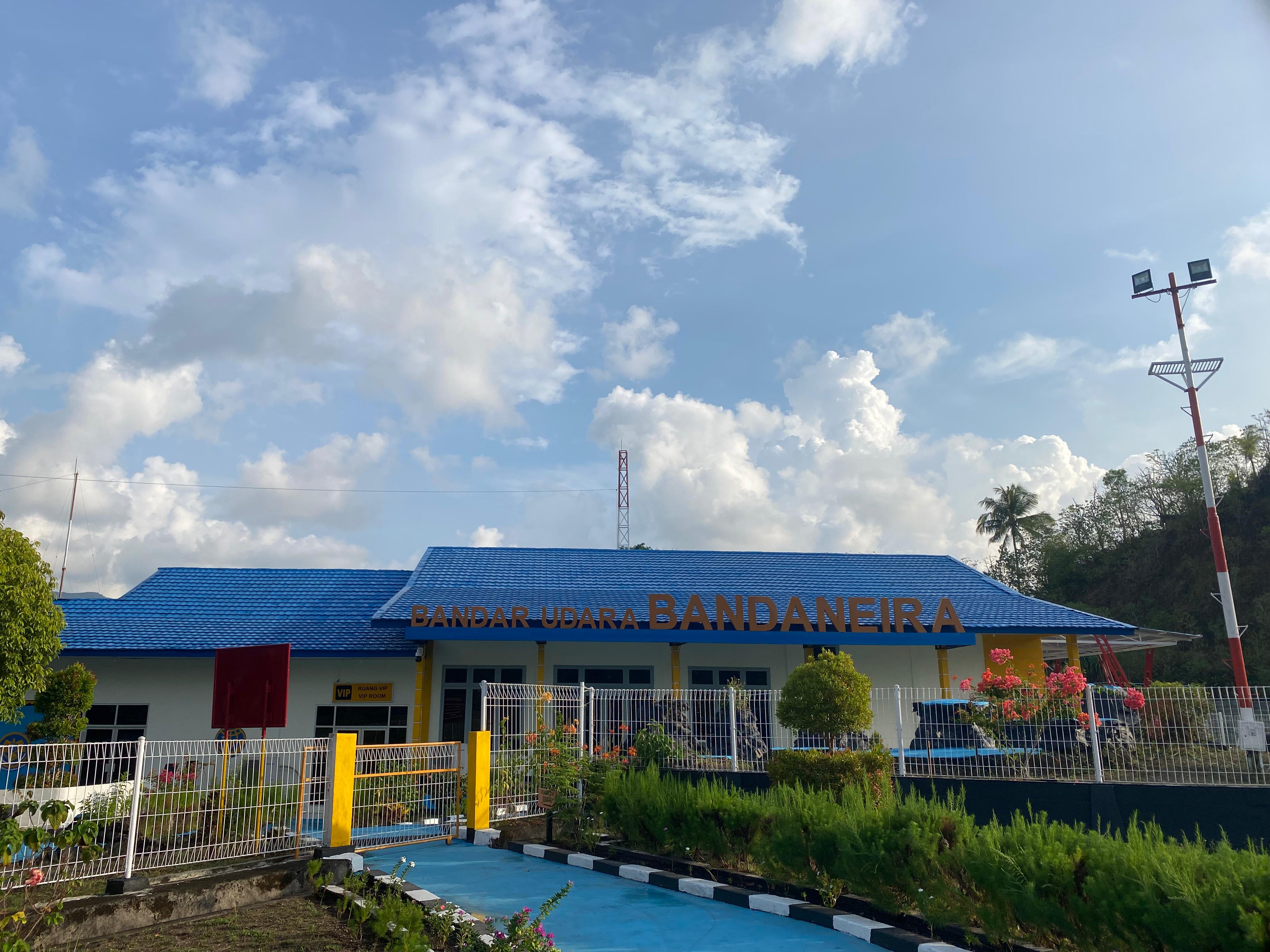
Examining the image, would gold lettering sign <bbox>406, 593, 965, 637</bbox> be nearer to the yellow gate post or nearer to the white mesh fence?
the white mesh fence

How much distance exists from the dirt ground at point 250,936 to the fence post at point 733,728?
23.8 ft

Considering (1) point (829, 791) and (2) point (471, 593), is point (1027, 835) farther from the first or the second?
(2) point (471, 593)

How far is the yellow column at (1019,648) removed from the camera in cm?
2141

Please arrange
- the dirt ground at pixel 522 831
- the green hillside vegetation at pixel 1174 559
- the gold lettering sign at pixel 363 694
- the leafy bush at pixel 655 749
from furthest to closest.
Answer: the green hillside vegetation at pixel 1174 559
the gold lettering sign at pixel 363 694
the leafy bush at pixel 655 749
the dirt ground at pixel 522 831

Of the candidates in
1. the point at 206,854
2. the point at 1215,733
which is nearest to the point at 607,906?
the point at 206,854

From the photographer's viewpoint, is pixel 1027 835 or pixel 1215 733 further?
pixel 1215 733

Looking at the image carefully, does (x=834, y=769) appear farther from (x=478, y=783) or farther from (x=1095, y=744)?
(x=478, y=783)

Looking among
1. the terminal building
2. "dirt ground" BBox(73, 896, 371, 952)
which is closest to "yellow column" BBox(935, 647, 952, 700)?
the terminal building

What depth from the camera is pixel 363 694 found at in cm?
1964

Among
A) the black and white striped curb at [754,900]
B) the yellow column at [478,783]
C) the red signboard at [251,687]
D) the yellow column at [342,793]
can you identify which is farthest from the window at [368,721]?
the yellow column at [342,793]

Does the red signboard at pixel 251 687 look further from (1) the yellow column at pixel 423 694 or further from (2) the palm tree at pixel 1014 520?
(2) the palm tree at pixel 1014 520

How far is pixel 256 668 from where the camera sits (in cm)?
1104

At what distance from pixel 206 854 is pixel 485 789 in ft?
12.8

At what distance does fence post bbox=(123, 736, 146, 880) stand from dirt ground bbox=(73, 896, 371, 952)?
1.05m
